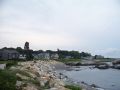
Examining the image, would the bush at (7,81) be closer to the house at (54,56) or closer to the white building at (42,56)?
the white building at (42,56)

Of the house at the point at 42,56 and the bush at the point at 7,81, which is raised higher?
the house at the point at 42,56

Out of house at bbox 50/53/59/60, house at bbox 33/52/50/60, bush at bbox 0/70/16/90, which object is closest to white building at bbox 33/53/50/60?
house at bbox 33/52/50/60

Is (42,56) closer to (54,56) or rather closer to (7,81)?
(54,56)

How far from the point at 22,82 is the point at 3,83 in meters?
1.93

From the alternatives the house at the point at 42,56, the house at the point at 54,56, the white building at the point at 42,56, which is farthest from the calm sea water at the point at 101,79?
the house at the point at 54,56

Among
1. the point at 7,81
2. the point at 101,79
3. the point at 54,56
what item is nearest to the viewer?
the point at 7,81

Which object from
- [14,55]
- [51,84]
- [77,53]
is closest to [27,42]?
[14,55]

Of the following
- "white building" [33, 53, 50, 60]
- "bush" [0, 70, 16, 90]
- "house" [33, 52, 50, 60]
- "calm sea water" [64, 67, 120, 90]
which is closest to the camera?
"bush" [0, 70, 16, 90]

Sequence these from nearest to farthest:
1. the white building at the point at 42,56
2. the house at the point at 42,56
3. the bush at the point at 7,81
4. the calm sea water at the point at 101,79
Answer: the bush at the point at 7,81
the calm sea water at the point at 101,79
the white building at the point at 42,56
the house at the point at 42,56

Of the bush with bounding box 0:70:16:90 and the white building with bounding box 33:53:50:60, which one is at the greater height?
the white building with bounding box 33:53:50:60

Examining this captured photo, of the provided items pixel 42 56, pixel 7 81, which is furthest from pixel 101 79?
pixel 42 56

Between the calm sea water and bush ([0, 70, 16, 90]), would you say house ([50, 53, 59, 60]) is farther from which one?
bush ([0, 70, 16, 90])

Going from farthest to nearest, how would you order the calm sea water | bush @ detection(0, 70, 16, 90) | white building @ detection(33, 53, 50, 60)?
white building @ detection(33, 53, 50, 60), the calm sea water, bush @ detection(0, 70, 16, 90)

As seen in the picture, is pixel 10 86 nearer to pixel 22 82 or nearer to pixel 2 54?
pixel 22 82
